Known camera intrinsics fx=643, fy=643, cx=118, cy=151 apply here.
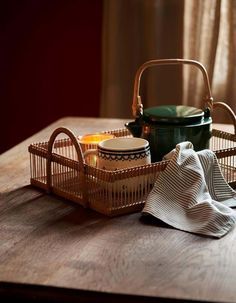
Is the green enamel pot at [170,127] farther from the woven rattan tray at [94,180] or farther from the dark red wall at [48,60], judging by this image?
the dark red wall at [48,60]

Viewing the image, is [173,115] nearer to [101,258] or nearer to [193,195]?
[193,195]

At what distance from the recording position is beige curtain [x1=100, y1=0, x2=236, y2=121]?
2646 mm

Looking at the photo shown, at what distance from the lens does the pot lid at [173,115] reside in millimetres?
1395

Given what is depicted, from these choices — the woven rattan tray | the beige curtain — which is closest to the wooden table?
the woven rattan tray

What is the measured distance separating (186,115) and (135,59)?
1.49 m

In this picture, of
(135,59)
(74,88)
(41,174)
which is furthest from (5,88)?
(41,174)

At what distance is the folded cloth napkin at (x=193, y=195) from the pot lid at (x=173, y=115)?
2.7 inches

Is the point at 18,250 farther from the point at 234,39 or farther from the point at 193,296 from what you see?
the point at 234,39

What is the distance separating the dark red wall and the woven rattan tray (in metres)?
1.68

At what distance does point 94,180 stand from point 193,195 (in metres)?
0.20

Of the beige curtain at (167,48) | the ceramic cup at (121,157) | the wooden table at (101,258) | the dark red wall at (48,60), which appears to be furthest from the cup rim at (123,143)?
the dark red wall at (48,60)

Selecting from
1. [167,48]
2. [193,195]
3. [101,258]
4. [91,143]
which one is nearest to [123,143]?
[91,143]

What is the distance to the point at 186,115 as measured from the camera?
1411 millimetres

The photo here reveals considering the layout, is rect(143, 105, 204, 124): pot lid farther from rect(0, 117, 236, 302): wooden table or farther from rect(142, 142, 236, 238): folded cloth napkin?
rect(0, 117, 236, 302): wooden table
